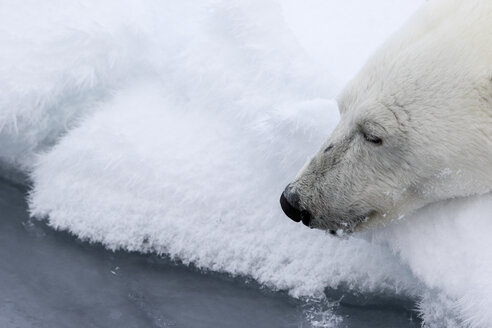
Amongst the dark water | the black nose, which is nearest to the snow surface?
the dark water

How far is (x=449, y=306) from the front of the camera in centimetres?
243

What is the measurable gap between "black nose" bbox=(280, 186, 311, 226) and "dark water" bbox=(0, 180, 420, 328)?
0.36 metres

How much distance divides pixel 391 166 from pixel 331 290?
0.59 metres

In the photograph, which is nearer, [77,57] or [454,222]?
[454,222]

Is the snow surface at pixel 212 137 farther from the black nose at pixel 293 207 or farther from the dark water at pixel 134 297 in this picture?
the black nose at pixel 293 207

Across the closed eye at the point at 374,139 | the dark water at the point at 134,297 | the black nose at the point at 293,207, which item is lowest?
the dark water at the point at 134,297

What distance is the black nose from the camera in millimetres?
2547

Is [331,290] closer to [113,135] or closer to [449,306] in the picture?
[449,306]

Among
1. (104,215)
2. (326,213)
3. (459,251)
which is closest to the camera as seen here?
(459,251)

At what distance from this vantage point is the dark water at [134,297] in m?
2.57

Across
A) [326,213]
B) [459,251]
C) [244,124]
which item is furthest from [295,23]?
[459,251]

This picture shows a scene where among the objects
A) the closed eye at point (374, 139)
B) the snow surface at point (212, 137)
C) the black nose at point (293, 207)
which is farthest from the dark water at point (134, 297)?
the closed eye at point (374, 139)

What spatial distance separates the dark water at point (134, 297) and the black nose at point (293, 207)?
359 millimetres

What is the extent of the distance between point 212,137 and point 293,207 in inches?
29.1
